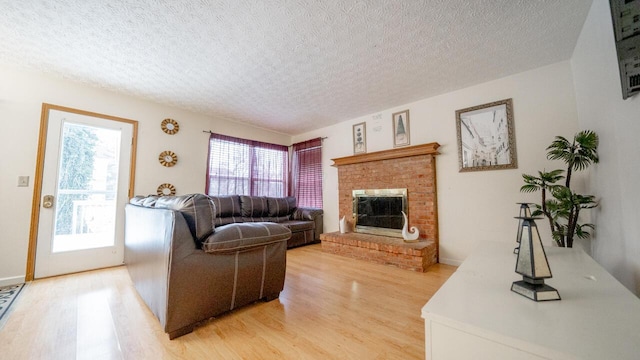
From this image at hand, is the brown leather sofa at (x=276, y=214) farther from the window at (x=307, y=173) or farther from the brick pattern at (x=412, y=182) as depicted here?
the brick pattern at (x=412, y=182)

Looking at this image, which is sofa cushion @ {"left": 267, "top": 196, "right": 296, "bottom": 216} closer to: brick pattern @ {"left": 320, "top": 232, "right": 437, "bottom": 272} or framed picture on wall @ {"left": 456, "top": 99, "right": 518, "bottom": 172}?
brick pattern @ {"left": 320, "top": 232, "right": 437, "bottom": 272}

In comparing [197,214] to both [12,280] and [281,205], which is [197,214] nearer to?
[12,280]

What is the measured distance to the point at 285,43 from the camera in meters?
2.19

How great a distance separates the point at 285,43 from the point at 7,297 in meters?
3.55

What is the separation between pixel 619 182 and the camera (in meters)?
1.43

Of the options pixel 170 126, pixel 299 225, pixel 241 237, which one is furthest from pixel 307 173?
pixel 241 237

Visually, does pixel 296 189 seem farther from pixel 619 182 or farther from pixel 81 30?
pixel 619 182

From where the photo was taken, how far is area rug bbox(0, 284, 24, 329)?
1788 mm

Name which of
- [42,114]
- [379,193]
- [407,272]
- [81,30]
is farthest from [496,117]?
[42,114]

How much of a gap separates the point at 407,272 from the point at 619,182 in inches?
75.5

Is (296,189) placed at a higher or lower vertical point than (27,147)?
lower

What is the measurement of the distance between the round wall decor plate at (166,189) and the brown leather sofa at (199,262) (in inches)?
71.3


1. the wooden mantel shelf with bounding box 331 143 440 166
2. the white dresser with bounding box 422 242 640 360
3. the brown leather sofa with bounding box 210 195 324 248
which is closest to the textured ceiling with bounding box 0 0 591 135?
the wooden mantel shelf with bounding box 331 143 440 166

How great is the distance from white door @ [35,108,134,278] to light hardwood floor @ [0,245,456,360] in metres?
0.45
